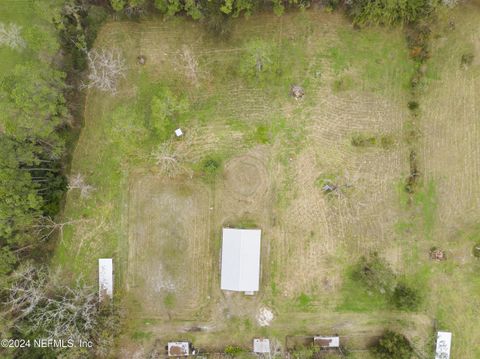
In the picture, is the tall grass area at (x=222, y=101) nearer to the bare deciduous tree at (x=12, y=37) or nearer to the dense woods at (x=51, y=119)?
the dense woods at (x=51, y=119)

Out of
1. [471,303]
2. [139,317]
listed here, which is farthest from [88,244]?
[471,303]

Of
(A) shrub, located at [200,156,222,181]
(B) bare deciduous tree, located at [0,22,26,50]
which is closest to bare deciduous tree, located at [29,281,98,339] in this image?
(A) shrub, located at [200,156,222,181]

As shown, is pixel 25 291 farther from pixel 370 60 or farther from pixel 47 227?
pixel 370 60

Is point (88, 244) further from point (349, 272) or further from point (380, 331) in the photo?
point (380, 331)

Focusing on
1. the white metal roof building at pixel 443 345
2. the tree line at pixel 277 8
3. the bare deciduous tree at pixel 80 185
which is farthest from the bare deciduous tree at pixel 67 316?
the white metal roof building at pixel 443 345

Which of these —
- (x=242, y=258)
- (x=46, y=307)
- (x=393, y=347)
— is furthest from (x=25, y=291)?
(x=393, y=347)
